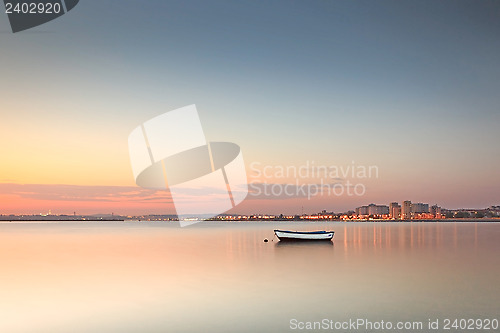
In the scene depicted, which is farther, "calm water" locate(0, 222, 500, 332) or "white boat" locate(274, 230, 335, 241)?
"white boat" locate(274, 230, 335, 241)

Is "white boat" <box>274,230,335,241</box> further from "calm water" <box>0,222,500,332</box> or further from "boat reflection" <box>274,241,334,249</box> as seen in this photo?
"calm water" <box>0,222,500,332</box>

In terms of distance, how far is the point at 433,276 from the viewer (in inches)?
970

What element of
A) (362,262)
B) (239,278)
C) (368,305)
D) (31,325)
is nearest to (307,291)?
(368,305)

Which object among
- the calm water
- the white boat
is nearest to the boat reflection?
the white boat

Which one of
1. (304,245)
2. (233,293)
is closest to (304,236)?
(304,245)

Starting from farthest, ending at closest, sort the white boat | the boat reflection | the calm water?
the white boat, the boat reflection, the calm water

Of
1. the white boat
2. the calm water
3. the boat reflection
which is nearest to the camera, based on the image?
the calm water

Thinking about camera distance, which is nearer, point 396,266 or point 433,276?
point 433,276

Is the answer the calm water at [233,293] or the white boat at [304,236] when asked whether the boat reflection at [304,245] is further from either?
the calm water at [233,293]

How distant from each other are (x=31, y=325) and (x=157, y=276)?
10.8 m

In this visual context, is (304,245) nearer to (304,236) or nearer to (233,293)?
(304,236)

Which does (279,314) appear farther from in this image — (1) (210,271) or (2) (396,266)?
(2) (396,266)

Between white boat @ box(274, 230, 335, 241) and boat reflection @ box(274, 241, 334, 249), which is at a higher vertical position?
white boat @ box(274, 230, 335, 241)

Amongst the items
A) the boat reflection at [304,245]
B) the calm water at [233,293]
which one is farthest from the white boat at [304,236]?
the calm water at [233,293]
